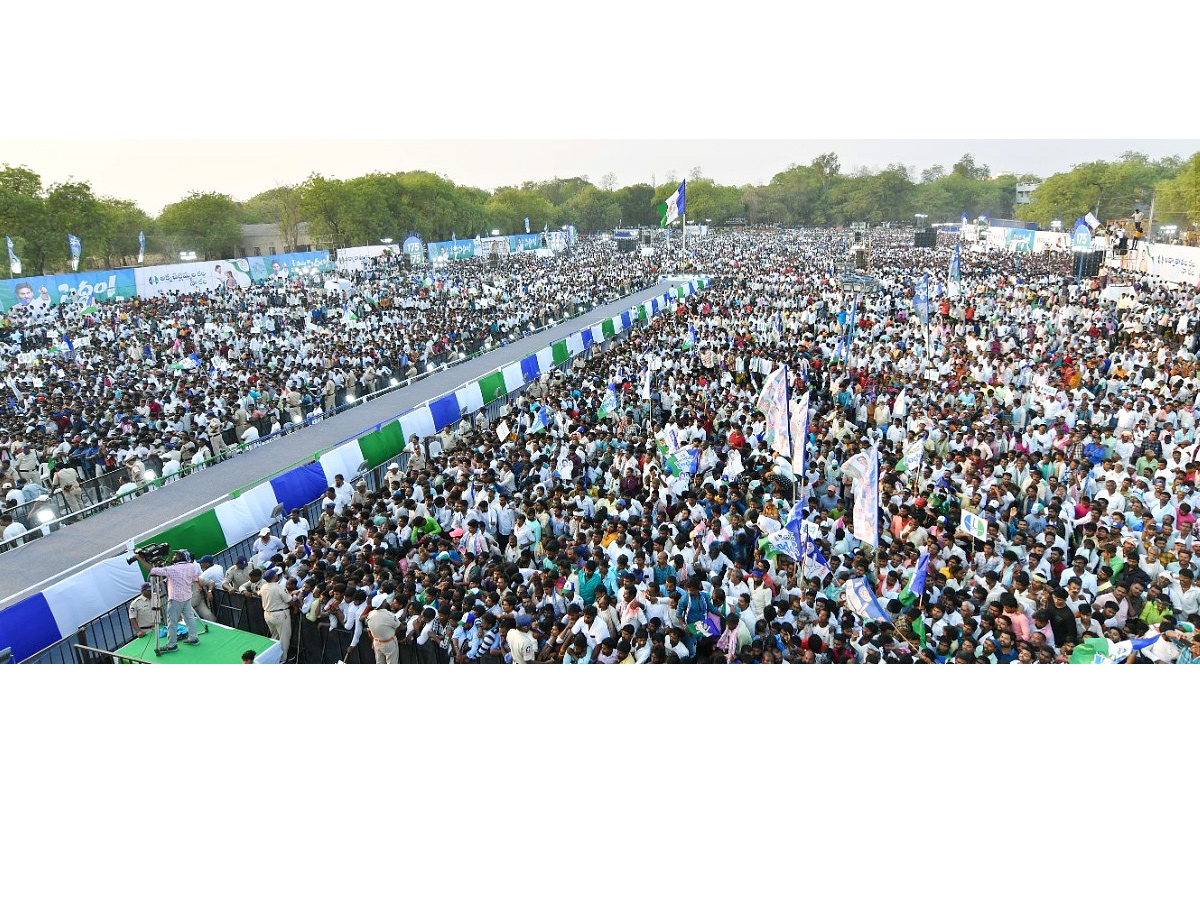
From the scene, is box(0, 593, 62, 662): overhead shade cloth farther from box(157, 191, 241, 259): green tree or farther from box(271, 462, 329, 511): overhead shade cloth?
box(157, 191, 241, 259): green tree

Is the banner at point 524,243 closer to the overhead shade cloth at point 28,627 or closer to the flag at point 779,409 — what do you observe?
the flag at point 779,409

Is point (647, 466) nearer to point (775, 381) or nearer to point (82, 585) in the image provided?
point (775, 381)

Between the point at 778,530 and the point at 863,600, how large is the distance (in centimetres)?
155

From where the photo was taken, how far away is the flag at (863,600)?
19.6 ft

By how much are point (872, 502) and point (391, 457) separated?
7.83m

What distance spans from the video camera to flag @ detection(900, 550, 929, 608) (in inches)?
274

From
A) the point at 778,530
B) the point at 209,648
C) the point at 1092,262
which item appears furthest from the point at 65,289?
the point at 1092,262

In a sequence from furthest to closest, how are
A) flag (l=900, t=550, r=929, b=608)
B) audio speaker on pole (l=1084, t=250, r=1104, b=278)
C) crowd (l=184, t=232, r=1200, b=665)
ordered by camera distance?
audio speaker on pole (l=1084, t=250, r=1104, b=278) → flag (l=900, t=550, r=929, b=608) → crowd (l=184, t=232, r=1200, b=665)

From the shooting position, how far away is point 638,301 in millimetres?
35094

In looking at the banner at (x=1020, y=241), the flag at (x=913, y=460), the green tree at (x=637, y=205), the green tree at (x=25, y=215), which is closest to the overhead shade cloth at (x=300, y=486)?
the flag at (x=913, y=460)

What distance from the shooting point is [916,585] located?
6449mm

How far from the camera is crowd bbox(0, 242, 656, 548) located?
12002 millimetres

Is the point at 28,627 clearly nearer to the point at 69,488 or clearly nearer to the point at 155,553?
the point at 155,553

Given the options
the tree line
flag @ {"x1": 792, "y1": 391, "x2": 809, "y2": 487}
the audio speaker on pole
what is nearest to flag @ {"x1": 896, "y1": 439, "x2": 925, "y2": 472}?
flag @ {"x1": 792, "y1": 391, "x2": 809, "y2": 487}
